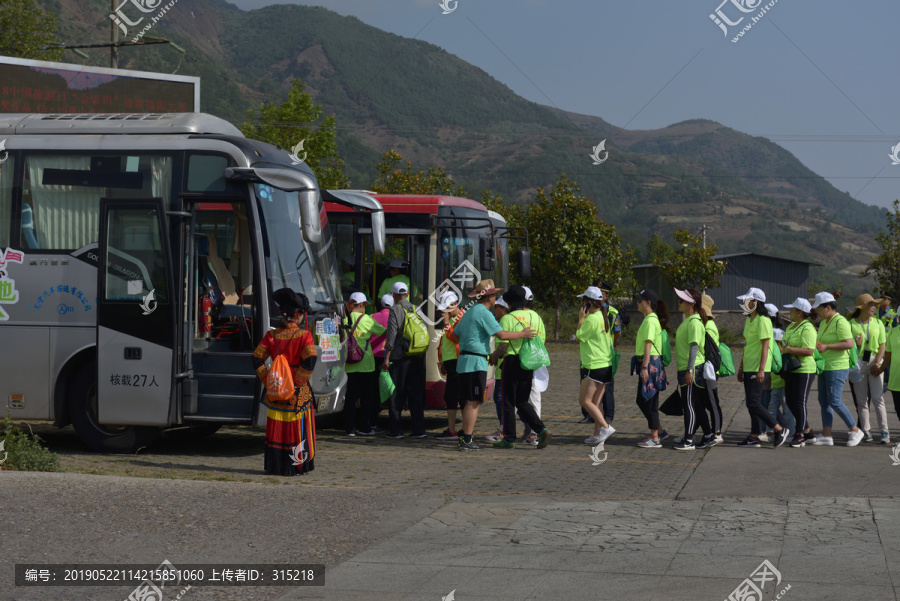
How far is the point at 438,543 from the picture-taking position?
6.95 meters

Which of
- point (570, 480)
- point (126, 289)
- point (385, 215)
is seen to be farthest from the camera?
point (385, 215)

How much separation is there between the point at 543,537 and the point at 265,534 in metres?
1.98

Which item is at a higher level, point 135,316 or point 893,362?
point 135,316

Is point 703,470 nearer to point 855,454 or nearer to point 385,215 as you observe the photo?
point 855,454

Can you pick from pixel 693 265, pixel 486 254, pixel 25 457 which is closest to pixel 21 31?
pixel 693 265

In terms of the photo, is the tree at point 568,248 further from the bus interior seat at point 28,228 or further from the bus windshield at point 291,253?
the bus interior seat at point 28,228

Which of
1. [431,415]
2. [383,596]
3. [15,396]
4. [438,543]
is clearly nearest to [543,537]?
[438,543]

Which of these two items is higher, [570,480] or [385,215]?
[385,215]

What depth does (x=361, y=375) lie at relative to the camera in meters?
12.7

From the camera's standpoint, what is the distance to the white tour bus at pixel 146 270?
10.7 metres

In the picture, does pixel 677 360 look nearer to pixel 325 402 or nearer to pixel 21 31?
pixel 325 402

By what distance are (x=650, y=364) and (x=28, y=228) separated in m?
7.21

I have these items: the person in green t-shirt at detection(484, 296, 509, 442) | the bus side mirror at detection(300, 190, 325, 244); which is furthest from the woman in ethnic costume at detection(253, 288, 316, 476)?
the person in green t-shirt at detection(484, 296, 509, 442)

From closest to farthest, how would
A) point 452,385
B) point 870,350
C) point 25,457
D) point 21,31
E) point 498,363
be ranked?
point 25,457 < point 452,385 < point 498,363 < point 870,350 < point 21,31
